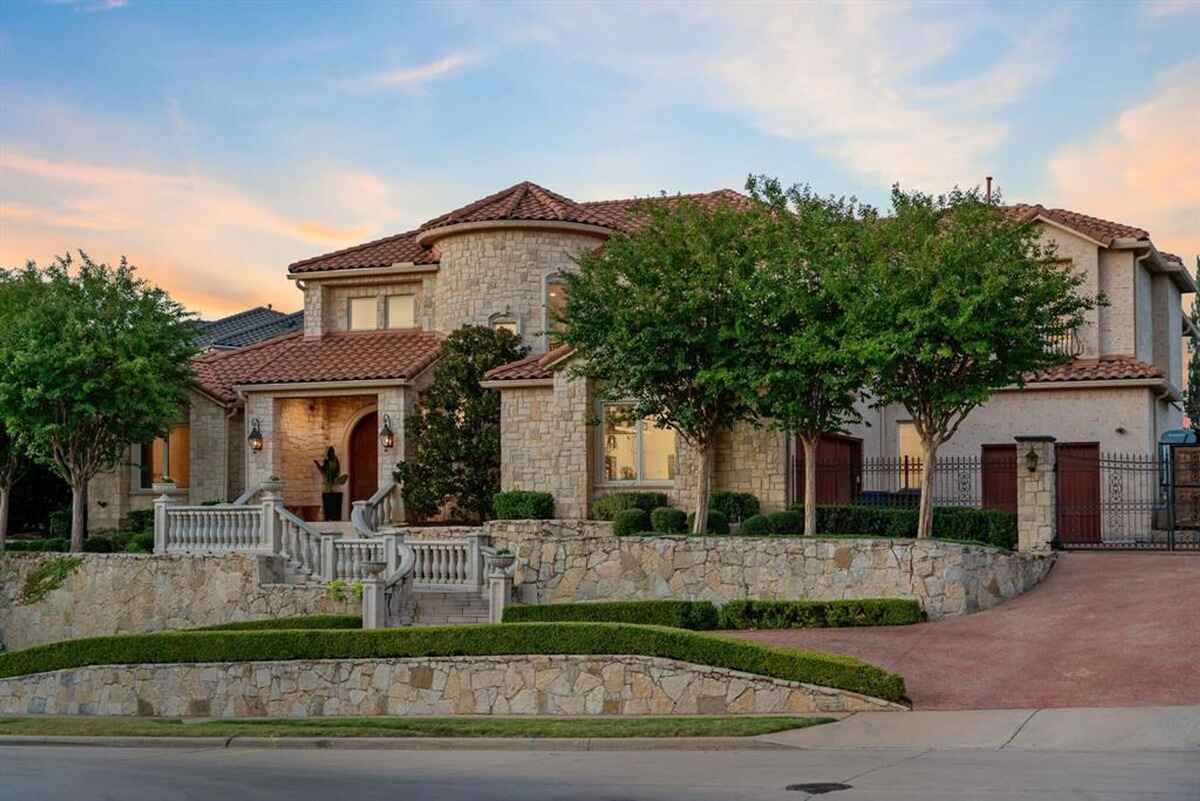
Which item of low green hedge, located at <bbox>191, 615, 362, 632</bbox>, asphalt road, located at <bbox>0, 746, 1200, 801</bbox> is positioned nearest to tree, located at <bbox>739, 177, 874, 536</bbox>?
low green hedge, located at <bbox>191, 615, 362, 632</bbox>

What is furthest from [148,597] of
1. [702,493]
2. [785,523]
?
[785,523]

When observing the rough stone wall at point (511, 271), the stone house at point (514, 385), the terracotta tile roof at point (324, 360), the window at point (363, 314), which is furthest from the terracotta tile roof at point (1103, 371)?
the window at point (363, 314)

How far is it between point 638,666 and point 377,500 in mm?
17006

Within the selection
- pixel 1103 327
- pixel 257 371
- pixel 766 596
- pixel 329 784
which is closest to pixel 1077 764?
pixel 329 784

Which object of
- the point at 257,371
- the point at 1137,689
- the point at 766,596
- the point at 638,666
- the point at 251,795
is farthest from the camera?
the point at 257,371

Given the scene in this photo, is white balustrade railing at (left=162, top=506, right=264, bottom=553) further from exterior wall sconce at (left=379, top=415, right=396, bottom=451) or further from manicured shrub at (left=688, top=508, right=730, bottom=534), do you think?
manicured shrub at (left=688, top=508, right=730, bottom=534)

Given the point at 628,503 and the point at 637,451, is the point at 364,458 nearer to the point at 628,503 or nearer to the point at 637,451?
the point at 637,451

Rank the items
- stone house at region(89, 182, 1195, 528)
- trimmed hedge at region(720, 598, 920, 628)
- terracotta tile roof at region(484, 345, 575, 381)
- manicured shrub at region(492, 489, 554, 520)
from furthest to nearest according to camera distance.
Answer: terracotta tile roof at region(484, 345, 575, 381), stone house at region(89, 182, 1195, 528), manicured shrub at region(492, 489, 554, 520), trimmed hedge at region(720, 598, 920, 628)

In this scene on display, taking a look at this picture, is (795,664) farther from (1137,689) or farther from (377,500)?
(377,500)

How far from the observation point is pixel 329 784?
648 inches

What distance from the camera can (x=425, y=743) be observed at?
20484mm

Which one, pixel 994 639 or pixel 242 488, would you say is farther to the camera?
pixel 242 488

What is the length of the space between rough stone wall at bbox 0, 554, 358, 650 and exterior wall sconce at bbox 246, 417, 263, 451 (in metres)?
6.96

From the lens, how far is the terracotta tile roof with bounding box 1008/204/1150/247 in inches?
1515
